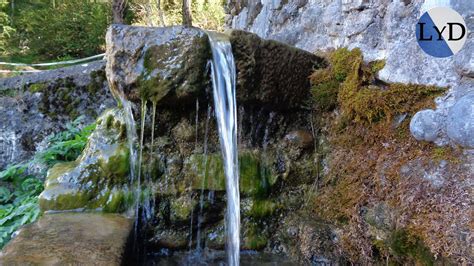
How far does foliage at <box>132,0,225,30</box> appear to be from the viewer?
12297 millimetres

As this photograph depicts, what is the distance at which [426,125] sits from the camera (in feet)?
6.19

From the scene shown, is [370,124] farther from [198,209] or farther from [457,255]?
[198,209]

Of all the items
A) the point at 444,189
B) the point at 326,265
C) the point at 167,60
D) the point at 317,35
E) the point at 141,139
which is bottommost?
the point at 326,265

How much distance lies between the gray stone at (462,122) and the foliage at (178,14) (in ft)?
35.6

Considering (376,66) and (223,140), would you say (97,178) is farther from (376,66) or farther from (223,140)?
(376,66)

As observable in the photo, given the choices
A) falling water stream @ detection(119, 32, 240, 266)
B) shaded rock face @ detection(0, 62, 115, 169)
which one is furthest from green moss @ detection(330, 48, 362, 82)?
shaded rock face @ detection(0, 62, 115, 169)

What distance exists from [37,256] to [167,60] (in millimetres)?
1207

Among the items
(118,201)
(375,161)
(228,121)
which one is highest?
(228,121)

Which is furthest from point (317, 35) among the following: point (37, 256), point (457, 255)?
point (37, 256)

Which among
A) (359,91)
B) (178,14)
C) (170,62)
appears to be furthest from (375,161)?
(178,14)

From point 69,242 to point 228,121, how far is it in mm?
1138

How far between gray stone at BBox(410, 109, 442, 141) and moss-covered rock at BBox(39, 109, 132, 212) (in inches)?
67.4

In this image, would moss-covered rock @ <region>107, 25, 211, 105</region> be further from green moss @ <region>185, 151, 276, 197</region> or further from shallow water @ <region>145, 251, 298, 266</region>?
shallow water @ <region>145, 251, 298, 266</region>

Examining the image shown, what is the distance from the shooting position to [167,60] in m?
2.18
